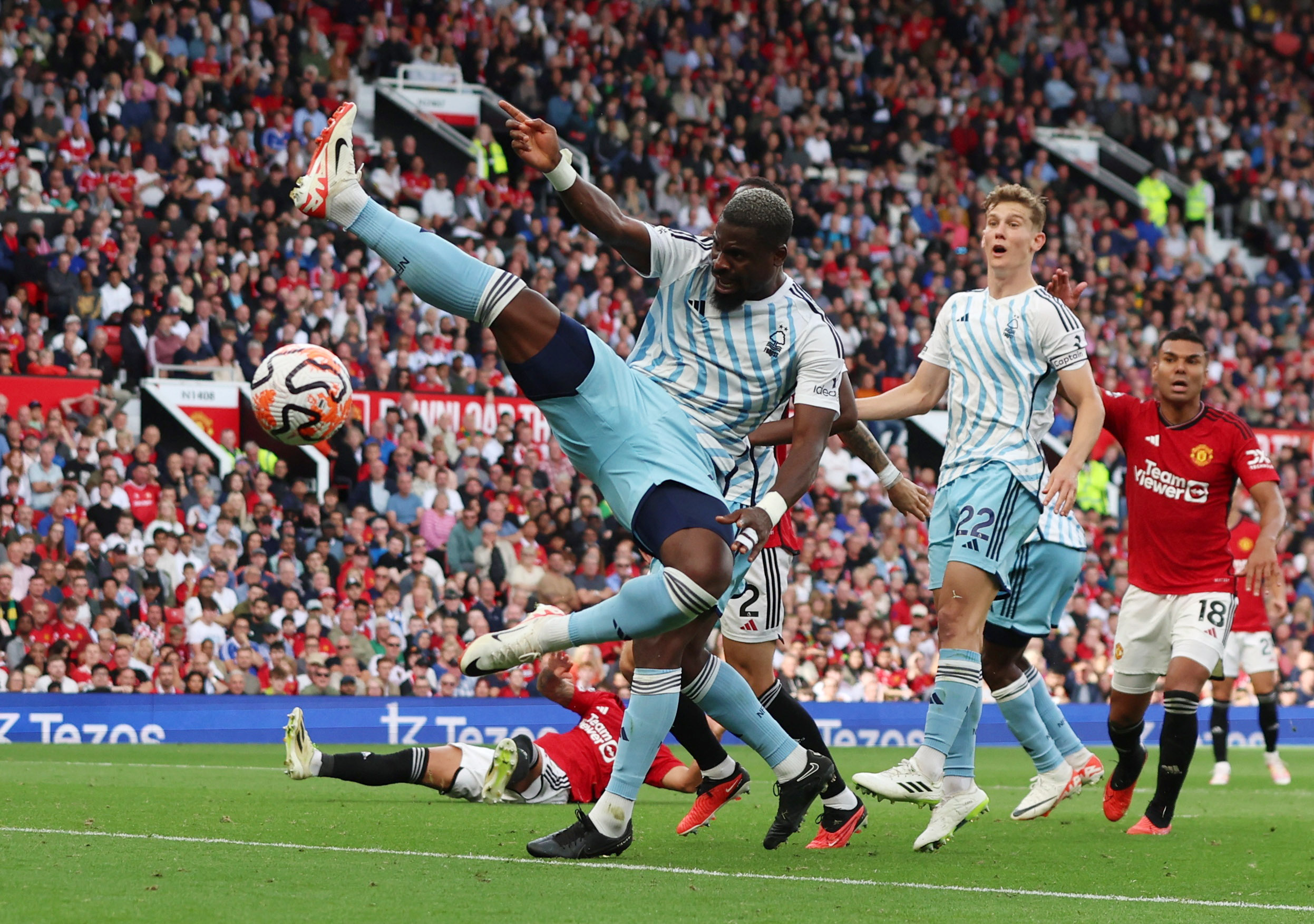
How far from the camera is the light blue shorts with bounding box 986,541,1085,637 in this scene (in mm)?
7828

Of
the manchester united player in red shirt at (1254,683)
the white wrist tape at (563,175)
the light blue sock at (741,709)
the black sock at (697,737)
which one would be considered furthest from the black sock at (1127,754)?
the manchester united player in red shirt at (1254,683)

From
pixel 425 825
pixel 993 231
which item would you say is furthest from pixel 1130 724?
pixel 425 825

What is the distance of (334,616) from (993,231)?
9.71 meters

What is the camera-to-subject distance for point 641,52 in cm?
2391

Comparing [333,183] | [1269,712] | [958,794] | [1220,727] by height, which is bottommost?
[1220,727]

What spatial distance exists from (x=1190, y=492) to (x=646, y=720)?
3501mm

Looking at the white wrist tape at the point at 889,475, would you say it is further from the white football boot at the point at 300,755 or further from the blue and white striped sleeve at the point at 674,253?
the white football boot at the point at 300,755

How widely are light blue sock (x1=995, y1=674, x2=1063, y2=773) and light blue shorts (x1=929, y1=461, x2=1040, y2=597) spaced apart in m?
0.82

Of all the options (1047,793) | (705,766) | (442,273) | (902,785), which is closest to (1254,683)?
(1047,793)

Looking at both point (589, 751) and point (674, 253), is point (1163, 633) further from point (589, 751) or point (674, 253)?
point (674, 253)

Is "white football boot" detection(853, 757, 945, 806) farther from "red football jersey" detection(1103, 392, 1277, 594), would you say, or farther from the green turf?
"red football jersey" detection(1103, 392, 1277, 594)

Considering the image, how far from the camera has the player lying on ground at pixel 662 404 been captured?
5789 millimetres

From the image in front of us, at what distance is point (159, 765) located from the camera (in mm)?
11172

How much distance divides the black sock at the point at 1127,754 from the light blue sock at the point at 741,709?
2399 millimetres
